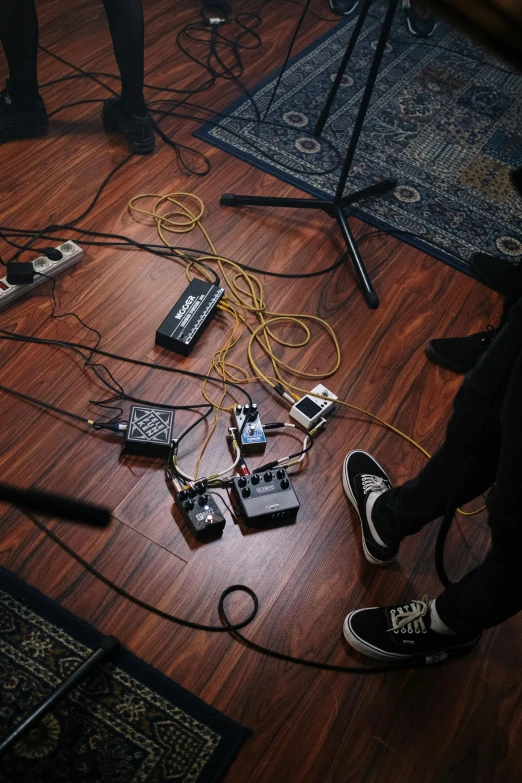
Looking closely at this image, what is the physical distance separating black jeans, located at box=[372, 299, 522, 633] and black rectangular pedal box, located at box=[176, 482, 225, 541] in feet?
1.36

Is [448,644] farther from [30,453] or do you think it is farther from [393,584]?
[30,453]

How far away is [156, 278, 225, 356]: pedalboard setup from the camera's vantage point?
1.79m

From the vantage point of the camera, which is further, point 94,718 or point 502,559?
point 94,718

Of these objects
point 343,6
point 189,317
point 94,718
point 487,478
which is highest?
point 343,6

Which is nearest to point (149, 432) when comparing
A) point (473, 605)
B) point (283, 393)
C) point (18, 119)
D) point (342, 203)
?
point (283, 393)

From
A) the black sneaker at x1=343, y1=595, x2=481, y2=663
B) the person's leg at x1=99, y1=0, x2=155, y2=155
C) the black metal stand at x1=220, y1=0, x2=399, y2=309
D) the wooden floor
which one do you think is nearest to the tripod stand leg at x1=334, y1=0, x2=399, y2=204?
the black metal stand at x1=220, y1=0, x2=399, y2=309

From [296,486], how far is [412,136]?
5.47 feet

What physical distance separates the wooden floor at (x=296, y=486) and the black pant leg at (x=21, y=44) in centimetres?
18

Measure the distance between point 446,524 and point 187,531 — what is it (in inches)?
23.2

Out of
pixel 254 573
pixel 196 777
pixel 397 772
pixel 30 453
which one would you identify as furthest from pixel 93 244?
pixel 397 772

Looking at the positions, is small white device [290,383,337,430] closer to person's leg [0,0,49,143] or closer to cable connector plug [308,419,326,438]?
cable connector plug [308,419,326,438]

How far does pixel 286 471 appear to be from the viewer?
64.4 inches

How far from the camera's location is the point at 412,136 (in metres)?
2.61

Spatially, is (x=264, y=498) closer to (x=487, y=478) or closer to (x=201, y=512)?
(x=201, y=512)
